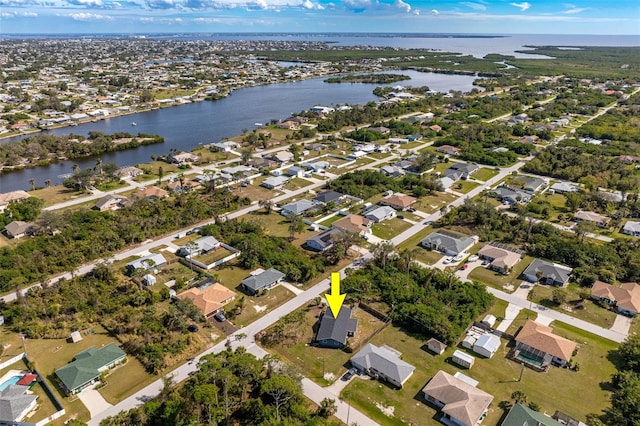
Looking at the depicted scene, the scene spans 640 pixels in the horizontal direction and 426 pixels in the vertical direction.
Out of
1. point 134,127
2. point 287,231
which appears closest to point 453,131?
point 287,231

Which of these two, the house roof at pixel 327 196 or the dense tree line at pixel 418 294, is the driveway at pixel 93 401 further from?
the house roof at pixel 327 196

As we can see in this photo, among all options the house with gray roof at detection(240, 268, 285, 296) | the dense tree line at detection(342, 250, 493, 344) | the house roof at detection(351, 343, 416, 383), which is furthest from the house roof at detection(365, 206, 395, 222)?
the house roof at detection(351, 343, 416, 383)

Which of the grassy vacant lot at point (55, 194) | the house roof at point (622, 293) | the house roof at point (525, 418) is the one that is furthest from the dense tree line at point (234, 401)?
the grassy vacant lot at point (55, 194)

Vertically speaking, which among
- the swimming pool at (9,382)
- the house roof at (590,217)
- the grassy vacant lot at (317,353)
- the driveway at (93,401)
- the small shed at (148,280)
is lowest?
the swimming pool at (9,382)

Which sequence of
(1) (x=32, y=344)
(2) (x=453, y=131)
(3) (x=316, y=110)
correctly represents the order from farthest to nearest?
1. (3) (x=316, y=110)
2. (2) (x=453, y=131)
3. (1) (x=32, y=344)

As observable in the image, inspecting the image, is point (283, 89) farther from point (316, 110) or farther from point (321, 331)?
point (321, 331)

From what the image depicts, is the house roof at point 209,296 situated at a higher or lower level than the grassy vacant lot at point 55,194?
higher

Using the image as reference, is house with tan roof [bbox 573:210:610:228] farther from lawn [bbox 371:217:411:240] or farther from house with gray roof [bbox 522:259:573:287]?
lawn [bbox 371:217:411:240]
